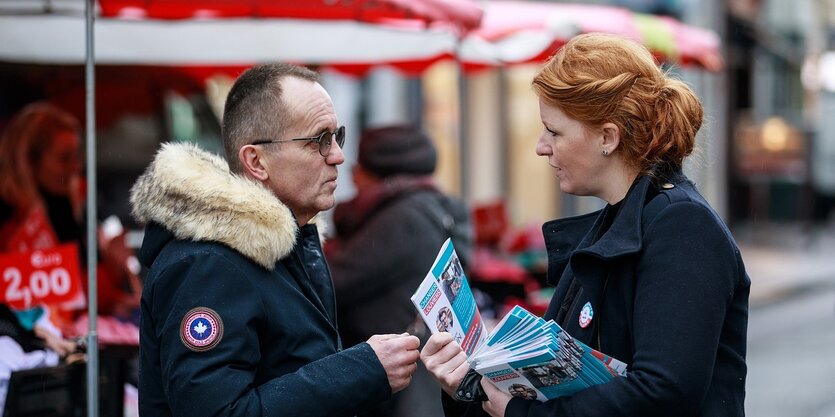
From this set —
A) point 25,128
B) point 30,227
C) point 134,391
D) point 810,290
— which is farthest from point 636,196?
point 810,290

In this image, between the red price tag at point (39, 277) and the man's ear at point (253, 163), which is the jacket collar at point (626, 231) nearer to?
the man's ear at point (253, 163)

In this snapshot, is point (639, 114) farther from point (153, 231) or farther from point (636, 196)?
point (153, 231)

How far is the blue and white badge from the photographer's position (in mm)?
2260

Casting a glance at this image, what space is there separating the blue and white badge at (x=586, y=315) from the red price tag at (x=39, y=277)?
2682 millimetres

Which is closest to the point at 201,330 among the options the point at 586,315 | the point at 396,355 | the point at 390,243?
the point at 396,355

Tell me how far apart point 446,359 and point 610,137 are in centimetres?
64

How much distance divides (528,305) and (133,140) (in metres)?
3.80

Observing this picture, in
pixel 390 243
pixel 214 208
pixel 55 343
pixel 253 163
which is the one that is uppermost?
pixel 253 163

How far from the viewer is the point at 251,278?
2.31 meters

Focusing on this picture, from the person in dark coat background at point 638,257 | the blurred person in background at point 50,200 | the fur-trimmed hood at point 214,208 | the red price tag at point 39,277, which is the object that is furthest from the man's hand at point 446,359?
the blurred person in background at point 50,200

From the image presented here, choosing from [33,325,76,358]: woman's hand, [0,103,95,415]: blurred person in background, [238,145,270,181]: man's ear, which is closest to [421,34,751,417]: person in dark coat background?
[238,145,270,181]: man's ear

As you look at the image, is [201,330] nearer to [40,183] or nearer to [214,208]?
[214,208]

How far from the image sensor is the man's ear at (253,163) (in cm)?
253

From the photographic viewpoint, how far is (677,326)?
2062 millimetres
